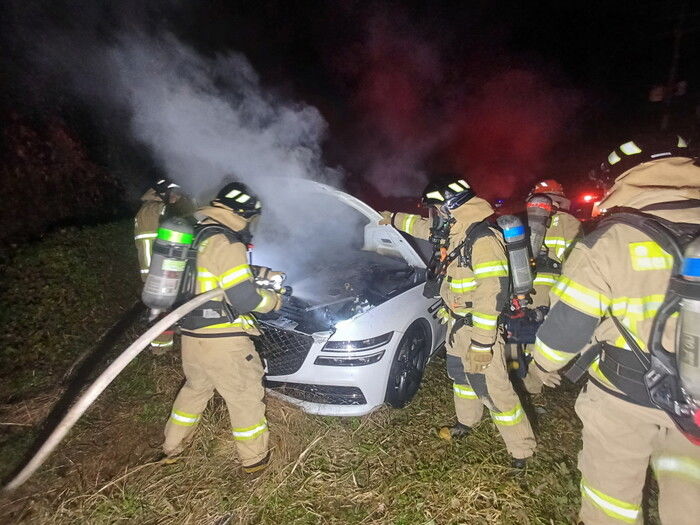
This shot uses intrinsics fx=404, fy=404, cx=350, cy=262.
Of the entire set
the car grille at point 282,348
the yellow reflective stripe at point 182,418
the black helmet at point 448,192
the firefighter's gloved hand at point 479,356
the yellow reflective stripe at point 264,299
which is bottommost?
the yellow reflective stripe at point 182,418

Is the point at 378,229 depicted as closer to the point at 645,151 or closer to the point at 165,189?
the point at 165,189

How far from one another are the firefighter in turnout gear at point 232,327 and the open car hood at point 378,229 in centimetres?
113

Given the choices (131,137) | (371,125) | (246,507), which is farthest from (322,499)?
(371,125)

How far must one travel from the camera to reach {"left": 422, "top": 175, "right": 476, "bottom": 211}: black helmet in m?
3.03

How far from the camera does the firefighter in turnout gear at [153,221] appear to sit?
A: 422 centimetres

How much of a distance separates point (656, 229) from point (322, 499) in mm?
2690

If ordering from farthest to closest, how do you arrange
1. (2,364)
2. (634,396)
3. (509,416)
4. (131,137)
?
(131,137) < (2,364) < (509,416) < (634,396)

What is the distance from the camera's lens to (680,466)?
1856 mm

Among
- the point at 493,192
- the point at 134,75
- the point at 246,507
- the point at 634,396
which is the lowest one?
the point at 246,507

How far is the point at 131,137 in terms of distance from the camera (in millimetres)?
8172

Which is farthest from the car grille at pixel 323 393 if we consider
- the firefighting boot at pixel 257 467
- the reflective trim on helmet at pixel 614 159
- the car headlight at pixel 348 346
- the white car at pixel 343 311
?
the reflective trim on helmet at pixel 614 159

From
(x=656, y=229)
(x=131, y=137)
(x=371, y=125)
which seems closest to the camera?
(x=656, y=229)

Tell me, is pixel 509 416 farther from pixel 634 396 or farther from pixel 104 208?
pixel 104 208

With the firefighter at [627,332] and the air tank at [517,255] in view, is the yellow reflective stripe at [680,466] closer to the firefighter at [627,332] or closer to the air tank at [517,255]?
the firefighter at [627,332]
